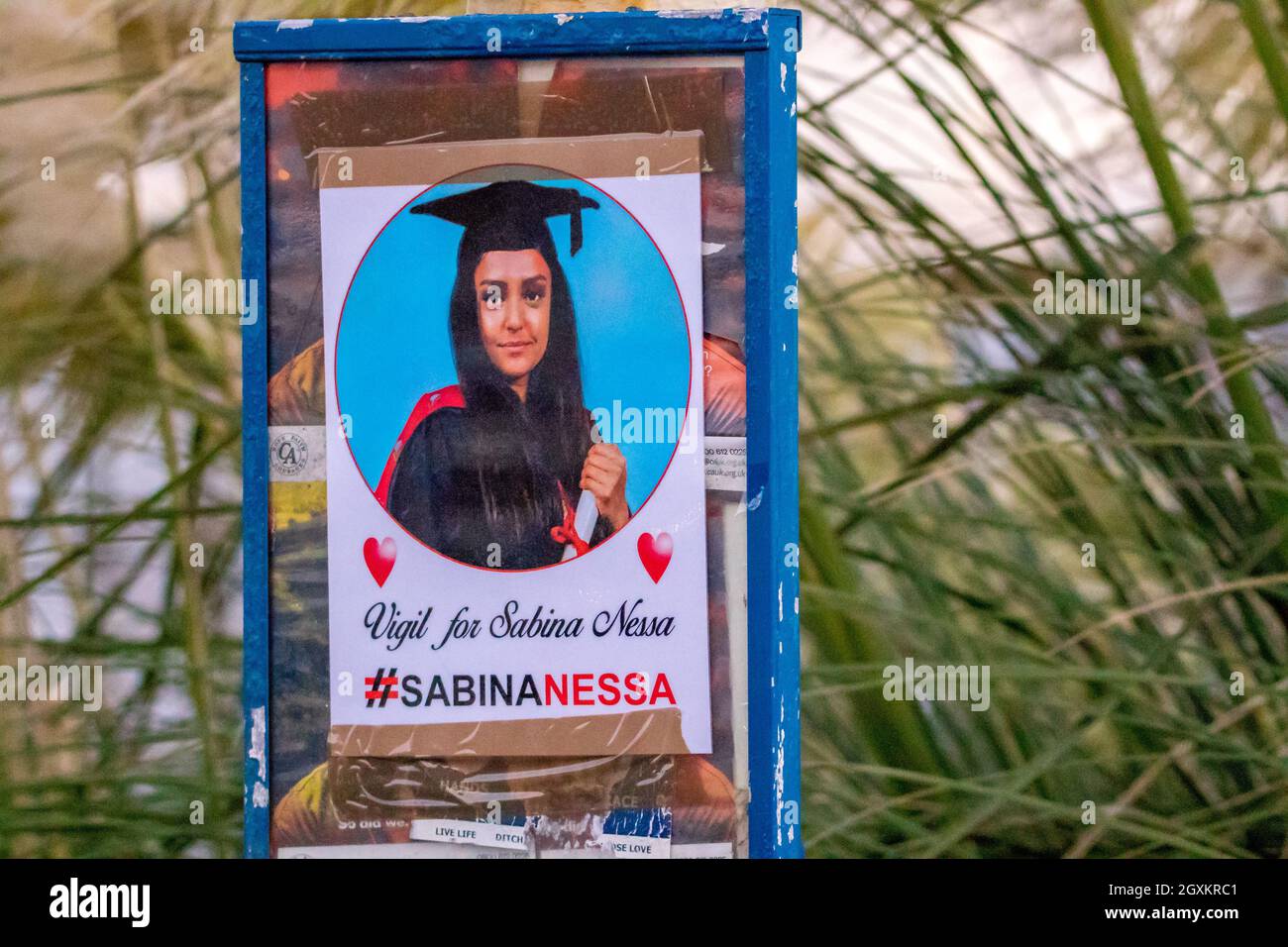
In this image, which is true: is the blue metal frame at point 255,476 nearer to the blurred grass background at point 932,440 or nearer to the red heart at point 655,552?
the red heart at point 655,552

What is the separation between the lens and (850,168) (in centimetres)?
135

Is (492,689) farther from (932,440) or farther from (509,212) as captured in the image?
(932,440)

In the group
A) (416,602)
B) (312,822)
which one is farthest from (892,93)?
(312,822)

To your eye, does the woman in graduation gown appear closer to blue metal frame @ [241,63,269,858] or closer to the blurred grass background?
blue metal frame @ [241,63,269,858]

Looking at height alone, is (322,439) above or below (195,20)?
Answer: below

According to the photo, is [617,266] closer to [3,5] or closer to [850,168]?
[850,168]

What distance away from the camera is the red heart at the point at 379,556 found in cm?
83

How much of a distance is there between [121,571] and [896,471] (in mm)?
1017

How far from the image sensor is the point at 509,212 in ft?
2.70

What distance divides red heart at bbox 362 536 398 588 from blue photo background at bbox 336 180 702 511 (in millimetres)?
42

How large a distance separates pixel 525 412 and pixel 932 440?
0.72m

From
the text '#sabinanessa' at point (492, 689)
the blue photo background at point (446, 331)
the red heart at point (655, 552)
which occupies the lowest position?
the text '#sabinanessa' at point (492, 689)

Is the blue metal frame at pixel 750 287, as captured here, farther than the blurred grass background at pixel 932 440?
No

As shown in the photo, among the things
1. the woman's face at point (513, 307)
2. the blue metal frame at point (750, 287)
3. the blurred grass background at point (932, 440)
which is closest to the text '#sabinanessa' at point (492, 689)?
the blue metal frame at point (750, 287)
